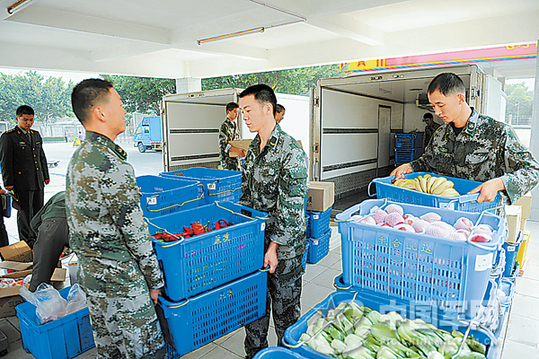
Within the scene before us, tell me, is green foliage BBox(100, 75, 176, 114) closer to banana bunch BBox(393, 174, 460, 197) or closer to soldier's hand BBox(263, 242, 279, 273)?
soldier's hand BBox(263, 242, 279, 273)

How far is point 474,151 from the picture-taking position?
2453 millimetres

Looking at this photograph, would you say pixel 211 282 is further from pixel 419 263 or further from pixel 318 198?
pixel 318 198

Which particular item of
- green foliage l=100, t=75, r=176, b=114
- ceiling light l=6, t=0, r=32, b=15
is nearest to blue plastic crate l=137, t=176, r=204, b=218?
ceiling light l=6, t=0, r=32, b=15

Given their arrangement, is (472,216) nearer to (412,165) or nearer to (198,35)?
(412,165)

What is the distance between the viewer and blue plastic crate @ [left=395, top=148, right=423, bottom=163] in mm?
8461

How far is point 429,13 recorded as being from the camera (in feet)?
20.6

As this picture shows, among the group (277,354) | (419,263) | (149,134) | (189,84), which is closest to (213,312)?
(277,354)

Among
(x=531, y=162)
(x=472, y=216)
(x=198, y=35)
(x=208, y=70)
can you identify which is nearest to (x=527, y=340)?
(x=531, y=162)

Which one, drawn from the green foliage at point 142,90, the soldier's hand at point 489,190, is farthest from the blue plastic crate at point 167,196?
the green foliage at point 142,90

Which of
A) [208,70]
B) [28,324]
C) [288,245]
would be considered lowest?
[28,324]

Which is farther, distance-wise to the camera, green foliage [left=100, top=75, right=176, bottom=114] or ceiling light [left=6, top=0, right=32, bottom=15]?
green foliage [left=100, top=75, right=176, bottom=114]

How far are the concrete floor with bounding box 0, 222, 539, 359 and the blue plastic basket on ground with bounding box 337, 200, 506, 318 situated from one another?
1591mm

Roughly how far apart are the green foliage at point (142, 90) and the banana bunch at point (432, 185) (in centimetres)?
1846

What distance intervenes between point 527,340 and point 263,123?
2.59m
